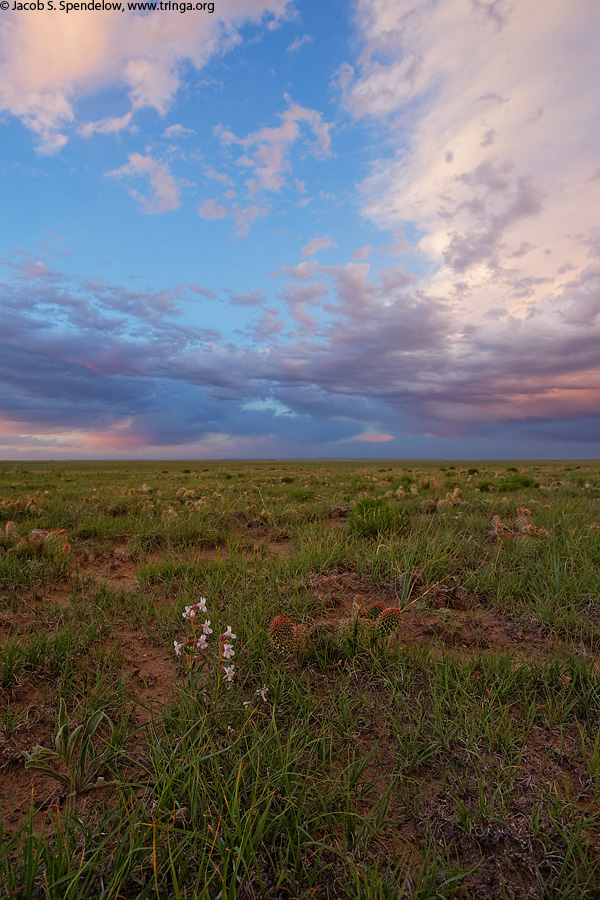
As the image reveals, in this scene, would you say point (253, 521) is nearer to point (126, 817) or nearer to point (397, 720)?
point (397, 720)

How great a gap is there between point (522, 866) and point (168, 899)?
3.68 feet

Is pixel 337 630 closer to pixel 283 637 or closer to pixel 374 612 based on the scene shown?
pixel 374 612

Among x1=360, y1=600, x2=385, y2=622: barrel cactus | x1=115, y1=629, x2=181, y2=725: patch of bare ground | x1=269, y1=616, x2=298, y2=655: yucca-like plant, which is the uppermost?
x1=360, y1=600, x2=385, y2=622: barrel cactus

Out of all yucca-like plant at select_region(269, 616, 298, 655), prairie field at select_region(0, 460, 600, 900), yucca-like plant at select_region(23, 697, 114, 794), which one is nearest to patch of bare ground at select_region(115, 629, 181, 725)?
prairie field at select_region(0, 460, 600, 900)

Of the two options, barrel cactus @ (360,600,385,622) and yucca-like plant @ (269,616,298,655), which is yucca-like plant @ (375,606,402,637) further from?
yucca-like plant @ (269,616,298,655)

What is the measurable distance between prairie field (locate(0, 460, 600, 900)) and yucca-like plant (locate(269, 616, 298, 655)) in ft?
0.04

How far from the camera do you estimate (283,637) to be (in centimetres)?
245

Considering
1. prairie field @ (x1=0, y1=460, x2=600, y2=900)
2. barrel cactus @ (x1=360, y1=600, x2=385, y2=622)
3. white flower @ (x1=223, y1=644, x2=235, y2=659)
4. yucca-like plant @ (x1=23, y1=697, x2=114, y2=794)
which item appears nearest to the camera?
prairie field @ (x1=0, y1=460, x2=600, y2=900)

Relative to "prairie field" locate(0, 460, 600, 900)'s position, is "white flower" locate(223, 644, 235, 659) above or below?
above

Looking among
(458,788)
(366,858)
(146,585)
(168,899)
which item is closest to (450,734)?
(458,788)

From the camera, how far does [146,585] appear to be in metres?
3.72

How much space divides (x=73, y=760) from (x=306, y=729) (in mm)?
969

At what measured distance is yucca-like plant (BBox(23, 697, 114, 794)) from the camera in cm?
164

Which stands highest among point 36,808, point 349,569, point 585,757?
point 349,569
